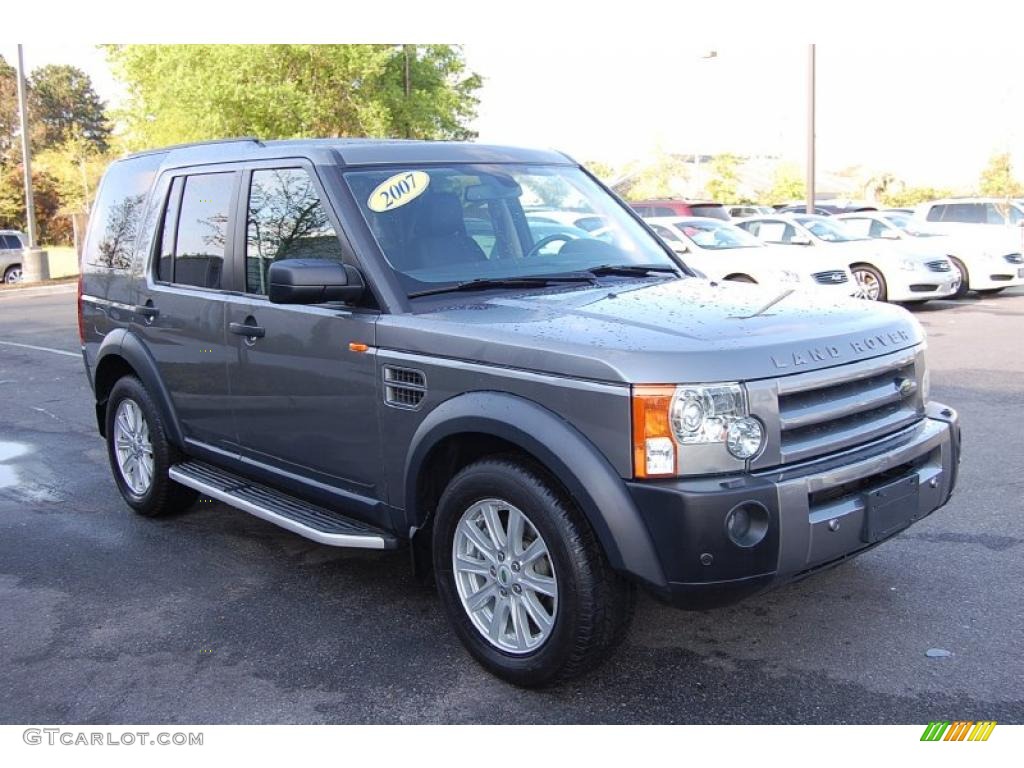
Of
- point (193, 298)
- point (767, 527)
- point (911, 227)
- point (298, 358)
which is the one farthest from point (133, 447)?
point (911, 227)

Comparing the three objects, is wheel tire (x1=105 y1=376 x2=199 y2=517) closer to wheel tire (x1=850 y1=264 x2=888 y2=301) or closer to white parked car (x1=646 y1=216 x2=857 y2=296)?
white parked car (x1=646 y1=216 x2=857 y2=296)

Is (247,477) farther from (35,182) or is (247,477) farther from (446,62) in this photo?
(35,182)

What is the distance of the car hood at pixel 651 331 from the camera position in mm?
3365

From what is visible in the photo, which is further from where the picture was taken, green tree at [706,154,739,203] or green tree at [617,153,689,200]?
green tree at [617,153,689,200]

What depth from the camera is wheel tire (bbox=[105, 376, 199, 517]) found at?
5.75 meters

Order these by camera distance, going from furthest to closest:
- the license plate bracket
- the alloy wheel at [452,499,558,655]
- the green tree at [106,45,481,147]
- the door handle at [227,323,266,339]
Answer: the green tree at [106,45,481,147] < the door handle at [227,323,266,339] < the alloy wheel at [452,499,558,655] < the license plate bracket

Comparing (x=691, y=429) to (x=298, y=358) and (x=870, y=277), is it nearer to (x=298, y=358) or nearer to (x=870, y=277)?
(x=298, y=358)

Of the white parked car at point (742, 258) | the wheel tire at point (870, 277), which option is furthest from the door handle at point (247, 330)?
the wheel tire at point (870, 277)

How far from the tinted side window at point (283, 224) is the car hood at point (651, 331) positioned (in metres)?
0.65

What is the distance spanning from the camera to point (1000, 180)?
39.6 m

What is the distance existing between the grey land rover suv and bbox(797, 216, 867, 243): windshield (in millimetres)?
12462

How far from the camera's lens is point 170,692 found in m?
3.86
